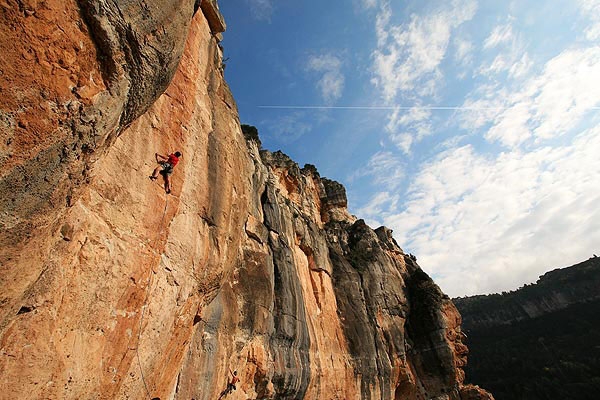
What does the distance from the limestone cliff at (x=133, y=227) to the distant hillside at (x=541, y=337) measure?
62207mm

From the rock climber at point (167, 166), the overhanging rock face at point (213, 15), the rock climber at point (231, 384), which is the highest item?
the overhanging rock face at point (213, 15)

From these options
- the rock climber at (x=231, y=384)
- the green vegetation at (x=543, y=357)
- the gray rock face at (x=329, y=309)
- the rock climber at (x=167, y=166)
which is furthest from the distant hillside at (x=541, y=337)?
the rock climber at (x=167, y=166)

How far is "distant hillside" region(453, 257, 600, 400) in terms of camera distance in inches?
2350

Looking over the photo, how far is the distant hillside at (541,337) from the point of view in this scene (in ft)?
196

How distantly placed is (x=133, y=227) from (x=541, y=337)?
318 feet

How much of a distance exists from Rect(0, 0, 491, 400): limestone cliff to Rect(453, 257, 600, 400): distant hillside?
62207mm

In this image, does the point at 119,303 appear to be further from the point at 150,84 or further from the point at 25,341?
the point at 150,84

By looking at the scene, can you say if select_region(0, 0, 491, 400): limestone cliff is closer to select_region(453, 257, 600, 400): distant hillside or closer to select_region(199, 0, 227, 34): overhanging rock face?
select_region(199, 0, 227, 34): overhanging rock face

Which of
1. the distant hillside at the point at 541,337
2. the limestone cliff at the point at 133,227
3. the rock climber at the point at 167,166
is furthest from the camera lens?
the distant hillside at the point at 541,337

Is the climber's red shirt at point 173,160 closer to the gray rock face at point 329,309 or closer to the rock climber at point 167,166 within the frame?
the rock climber at point 167,166

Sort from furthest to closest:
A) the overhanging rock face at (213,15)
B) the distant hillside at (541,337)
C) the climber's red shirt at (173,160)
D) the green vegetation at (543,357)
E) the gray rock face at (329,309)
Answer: the distant hillside at (541,337) < the green vegetation at (543,357) < the gray rock face at (329,309) < the overhanging rock face at (213,15) < the climber's red shirt at (173,160)

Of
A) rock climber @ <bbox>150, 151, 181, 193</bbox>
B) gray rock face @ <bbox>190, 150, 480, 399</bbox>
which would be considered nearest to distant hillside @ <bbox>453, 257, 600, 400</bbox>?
gray rock face @ <bbox>190, 150, 480, 399</bbox>

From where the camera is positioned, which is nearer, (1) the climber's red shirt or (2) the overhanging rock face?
(1) the climber's red shirt

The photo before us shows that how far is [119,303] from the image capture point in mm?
6656
